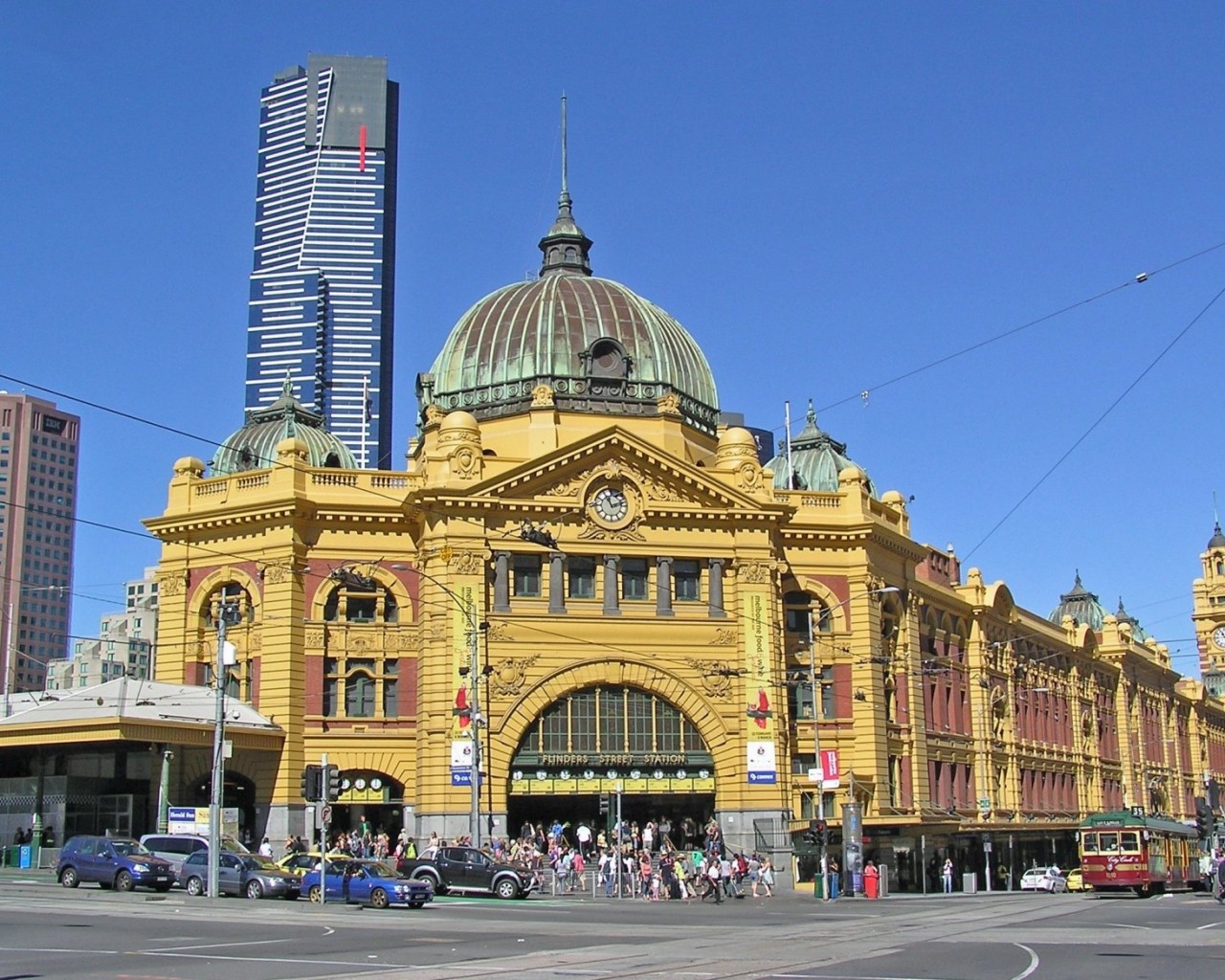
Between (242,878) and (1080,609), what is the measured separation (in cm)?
9464

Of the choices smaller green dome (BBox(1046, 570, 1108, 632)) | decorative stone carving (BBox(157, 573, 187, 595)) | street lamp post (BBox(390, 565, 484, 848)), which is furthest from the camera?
smaller green dome (BBox(1046, 570, 1108, 632))

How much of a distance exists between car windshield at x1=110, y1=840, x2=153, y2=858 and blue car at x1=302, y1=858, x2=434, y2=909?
4.81m

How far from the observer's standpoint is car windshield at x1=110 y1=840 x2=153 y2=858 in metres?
43.6

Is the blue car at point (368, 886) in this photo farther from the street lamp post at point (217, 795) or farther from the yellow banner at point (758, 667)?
the yellow banner at point (758, 667)

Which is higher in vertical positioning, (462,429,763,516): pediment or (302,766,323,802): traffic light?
(462,429,763,516): pediment

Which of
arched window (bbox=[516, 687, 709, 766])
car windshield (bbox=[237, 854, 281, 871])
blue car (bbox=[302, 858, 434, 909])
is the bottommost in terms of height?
blue car (bbox=[302, 858, 434, 909])

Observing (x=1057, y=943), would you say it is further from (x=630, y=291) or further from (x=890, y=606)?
(x=630, y=291)

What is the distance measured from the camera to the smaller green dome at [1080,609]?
124m

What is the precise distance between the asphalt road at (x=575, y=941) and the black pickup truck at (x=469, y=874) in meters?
2.42

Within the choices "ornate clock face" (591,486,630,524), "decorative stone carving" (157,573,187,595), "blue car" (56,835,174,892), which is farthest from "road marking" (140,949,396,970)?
"decorative stone carving" (157,573,187,595)

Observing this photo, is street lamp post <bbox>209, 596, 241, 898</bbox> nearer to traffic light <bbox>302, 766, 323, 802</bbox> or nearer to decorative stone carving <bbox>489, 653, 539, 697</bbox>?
traffic light <bbox>302, 766, 323, 802</bbox>

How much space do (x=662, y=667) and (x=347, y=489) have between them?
47.4 ft

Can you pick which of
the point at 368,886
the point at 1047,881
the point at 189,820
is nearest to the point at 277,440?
the point at 189,820

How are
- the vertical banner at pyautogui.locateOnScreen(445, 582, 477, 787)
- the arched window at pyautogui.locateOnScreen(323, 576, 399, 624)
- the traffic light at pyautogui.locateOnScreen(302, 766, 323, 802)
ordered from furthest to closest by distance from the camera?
the arched window at pyautogui.locateOnScreen(323, 576, 399, 624) < the vertical banner at pyautogui.locateOnScreen(445, 582, 477, 787) < the traffic light at pyautogui.locateOnScreen(302, 766, 323, 802)
